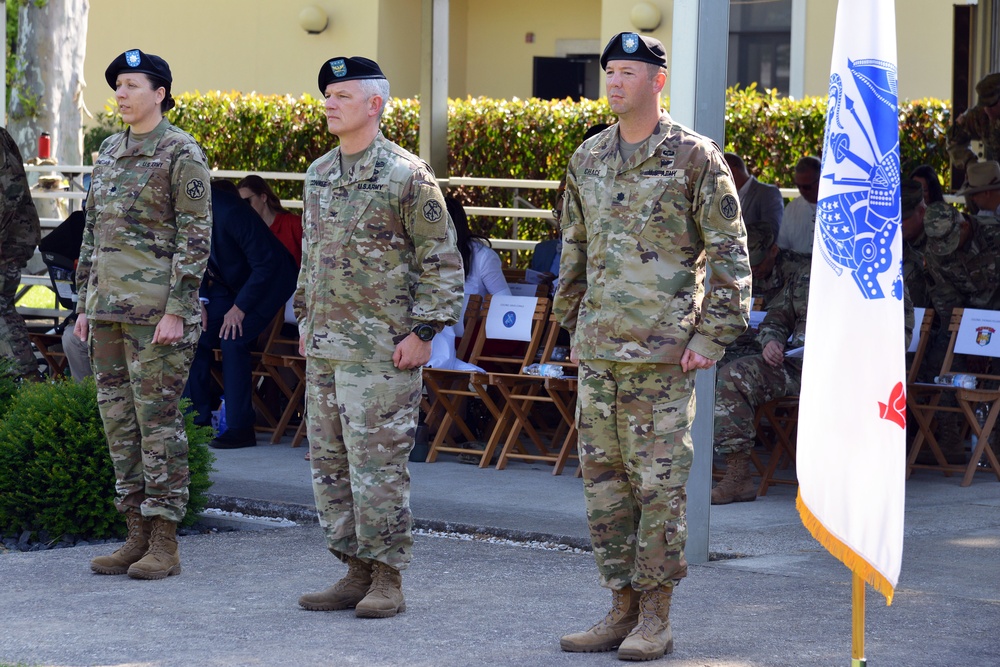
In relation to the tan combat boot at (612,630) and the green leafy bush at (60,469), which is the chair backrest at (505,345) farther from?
the tan combat boot at (612,630)

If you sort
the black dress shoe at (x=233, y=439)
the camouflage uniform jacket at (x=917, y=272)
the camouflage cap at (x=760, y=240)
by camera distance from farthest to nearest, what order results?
1. the black dress shoe at (x=233, y=439)
2. the camouflage uniform jacket at (x=917, y=272)
3. the camouflage cap at (x=760, y=240)

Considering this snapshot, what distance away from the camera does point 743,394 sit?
324 inches

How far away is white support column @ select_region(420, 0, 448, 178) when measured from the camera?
11.6 metres

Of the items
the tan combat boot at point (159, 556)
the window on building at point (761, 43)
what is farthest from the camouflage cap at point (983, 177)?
the window on building at point (761, 43)

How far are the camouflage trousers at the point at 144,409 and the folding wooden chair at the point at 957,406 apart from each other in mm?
4312

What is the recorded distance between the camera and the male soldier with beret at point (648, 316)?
4.86 m

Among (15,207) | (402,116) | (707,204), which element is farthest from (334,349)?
(402,116)

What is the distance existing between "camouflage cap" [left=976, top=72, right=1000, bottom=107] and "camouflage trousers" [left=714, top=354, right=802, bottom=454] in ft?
14.3

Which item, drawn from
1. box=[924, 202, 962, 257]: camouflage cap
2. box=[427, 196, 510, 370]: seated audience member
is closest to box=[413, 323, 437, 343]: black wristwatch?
box=[427, 196, 510, 370]: seated audience member

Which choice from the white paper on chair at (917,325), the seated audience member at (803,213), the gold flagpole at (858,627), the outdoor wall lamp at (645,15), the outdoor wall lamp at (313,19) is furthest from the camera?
the outdoor wall lamp at (313,19)

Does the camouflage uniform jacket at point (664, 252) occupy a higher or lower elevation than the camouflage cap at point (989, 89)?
lower

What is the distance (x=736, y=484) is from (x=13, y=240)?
15.8 feet

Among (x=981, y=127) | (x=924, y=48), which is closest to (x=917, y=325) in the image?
(x=981, y=127)

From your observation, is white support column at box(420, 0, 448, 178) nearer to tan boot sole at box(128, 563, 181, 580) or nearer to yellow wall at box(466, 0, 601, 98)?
tan boot sole at box(128, 563, 181, 580)
